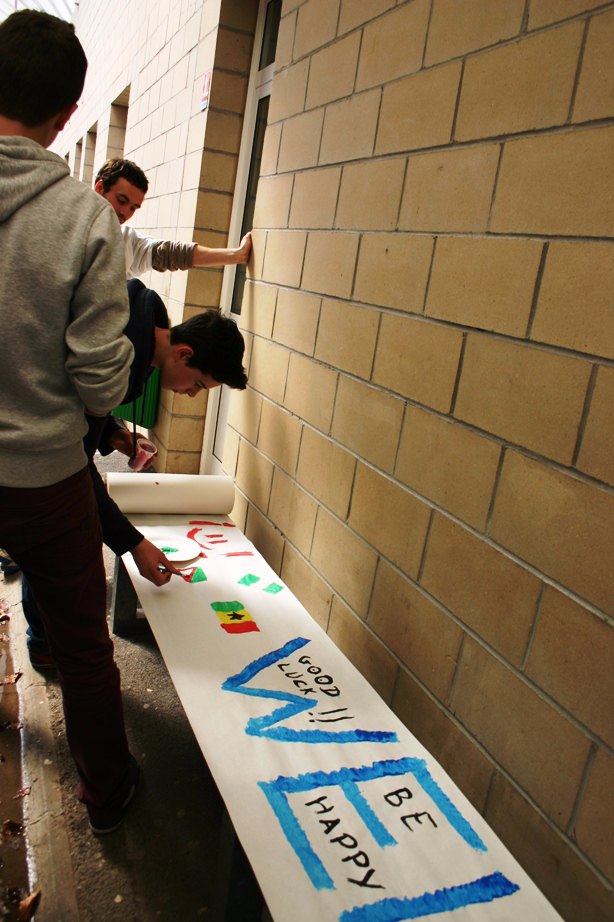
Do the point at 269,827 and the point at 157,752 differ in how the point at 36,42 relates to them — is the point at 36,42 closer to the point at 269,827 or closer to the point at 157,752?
the point at 269,827

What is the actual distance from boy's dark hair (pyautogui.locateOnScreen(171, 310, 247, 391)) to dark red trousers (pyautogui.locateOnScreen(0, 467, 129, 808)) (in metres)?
0.60

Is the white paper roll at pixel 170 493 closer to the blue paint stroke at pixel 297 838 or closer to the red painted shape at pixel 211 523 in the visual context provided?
the red painted shape at pixel 211 523

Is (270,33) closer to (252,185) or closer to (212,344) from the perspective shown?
(252,185)

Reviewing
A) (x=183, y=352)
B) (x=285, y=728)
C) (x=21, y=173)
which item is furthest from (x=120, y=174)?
(x=285, y=728)

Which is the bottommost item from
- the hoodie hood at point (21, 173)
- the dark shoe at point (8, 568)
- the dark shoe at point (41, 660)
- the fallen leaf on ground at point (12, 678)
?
the fallen leaf on ground at point (12, 678)

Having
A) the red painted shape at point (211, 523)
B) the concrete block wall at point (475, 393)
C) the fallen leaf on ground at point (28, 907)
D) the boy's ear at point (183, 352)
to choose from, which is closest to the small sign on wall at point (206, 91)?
the concrete block wall at point (475, 393)

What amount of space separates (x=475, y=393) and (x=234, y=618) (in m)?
0.87

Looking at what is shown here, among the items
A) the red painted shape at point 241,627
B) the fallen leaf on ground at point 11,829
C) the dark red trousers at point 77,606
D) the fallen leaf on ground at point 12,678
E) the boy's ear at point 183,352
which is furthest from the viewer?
the fallen leaf on ground at point 12,678

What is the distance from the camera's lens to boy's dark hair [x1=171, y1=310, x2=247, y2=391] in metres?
1.83

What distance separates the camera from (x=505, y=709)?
124cm

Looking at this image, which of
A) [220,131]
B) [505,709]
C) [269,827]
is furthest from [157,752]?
[220,131]

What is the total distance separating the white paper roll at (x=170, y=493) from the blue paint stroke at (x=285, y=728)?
910mm

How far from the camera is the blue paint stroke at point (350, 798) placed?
1.03 meters

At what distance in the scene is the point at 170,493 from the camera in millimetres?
2281
